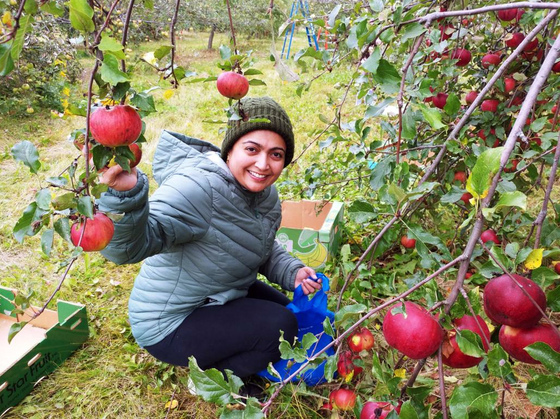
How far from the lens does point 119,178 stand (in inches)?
35.6

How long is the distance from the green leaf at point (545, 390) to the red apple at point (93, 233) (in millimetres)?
679

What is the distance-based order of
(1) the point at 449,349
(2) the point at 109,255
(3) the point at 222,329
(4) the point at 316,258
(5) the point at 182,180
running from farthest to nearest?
1. (4) the point at 316,258
2. (3) the point at 222,329
3. (5) the point at 182,180
4. (2) the point at 109,255
5. (1) the point at 449,349

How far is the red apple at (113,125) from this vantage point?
63 cm

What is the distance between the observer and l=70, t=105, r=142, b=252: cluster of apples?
0.63m

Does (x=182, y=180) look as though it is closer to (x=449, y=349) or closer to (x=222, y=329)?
(x=222, y=329)

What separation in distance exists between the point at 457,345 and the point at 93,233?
0.64 metres

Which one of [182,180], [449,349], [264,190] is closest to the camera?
[449,349]

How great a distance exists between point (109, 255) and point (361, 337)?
27.8 inches

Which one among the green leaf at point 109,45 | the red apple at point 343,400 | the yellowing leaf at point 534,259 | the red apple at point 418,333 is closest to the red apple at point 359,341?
the red apple at point 343,400

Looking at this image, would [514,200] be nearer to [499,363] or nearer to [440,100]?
[499,363]

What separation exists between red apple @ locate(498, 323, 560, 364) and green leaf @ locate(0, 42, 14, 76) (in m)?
0.85

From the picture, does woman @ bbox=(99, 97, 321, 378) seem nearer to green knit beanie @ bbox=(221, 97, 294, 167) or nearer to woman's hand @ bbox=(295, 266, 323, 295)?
green knit beanie @ bbox=(221, 97, 294, 167)

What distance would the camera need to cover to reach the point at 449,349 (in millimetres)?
712

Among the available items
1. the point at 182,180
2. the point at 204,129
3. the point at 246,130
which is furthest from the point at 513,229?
the point at 204,129
